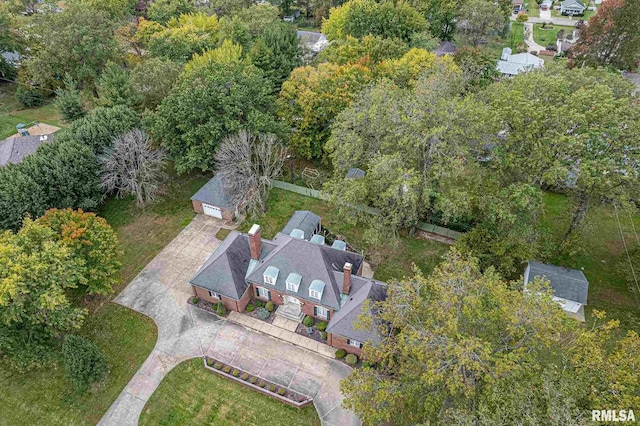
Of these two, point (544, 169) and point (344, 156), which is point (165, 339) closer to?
point (344, 156)

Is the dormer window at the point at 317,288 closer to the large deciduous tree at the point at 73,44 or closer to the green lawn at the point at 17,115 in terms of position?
the large deciduous tree at the point at 73,44

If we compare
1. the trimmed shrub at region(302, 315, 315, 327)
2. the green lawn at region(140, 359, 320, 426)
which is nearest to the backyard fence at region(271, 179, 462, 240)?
the trimmed shrub at region(302, 315, 315, 327)

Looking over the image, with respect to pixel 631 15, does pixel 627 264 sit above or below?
below

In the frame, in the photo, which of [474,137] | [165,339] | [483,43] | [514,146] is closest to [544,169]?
[514,146]

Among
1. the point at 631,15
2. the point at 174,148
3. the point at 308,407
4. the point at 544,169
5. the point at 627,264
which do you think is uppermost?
the point at 631,15

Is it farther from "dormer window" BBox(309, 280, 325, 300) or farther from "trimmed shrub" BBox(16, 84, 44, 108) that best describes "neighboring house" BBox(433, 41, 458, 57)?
"trimmed shrub" BBox(16, 84, 44, 108)

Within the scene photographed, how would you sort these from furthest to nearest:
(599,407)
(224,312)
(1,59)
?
(1,59) < (224,312) < (599,407)
